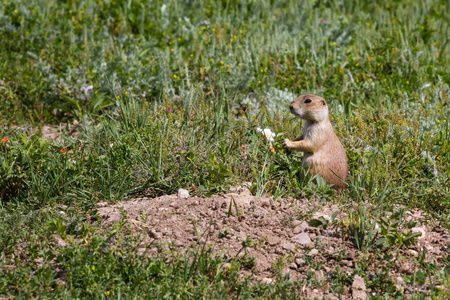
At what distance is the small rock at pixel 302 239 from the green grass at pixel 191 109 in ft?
1.69

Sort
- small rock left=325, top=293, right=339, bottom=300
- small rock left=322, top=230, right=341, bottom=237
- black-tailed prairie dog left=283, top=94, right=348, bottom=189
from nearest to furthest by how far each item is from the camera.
A: small rock left=325, top=293, right=339, bottom=300 → small rock left=322, top=230, right=341, bottom=237 → black-tailed prairie dog left=283, top=94, right=348, bottom=189

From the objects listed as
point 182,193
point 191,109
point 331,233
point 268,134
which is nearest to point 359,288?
point 331,233

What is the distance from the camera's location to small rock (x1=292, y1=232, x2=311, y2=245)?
13.4 feet

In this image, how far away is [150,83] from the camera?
6852mm

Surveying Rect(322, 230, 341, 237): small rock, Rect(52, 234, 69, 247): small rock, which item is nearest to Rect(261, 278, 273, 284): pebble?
Rect(322, 230, 341, 237): small rock

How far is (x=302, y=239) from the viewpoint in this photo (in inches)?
162

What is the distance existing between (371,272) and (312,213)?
2.42ft

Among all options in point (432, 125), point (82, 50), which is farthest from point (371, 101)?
point (82, 50)

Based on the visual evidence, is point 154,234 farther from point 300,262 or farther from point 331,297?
point 331,297

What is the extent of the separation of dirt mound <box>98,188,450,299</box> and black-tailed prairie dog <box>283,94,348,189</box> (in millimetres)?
329

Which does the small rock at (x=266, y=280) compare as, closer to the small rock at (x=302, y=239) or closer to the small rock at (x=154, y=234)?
the small rock at (x=302, y=239)

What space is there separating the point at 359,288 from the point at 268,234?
2.70ft

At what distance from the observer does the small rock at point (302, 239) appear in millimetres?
4092

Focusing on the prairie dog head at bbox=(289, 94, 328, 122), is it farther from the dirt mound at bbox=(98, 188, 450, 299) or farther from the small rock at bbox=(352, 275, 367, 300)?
the small rock at bbox=(352, 275, 367, 300)
